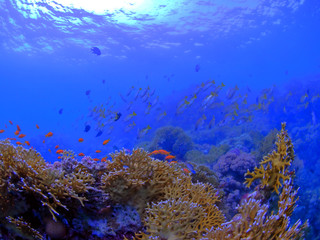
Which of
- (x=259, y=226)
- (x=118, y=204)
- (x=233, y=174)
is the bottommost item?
(x=259, y=226)

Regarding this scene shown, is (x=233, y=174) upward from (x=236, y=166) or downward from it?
downward

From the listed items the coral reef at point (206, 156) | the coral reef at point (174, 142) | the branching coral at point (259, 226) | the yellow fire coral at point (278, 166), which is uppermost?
the coral reef at point (174, 142)

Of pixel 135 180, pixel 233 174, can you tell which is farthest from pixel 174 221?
pixel 233 174

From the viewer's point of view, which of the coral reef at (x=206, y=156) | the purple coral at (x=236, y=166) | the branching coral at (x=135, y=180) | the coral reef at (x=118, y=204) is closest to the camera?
the coral reef at (x=118, y=204)

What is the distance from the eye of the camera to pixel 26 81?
7144 cm

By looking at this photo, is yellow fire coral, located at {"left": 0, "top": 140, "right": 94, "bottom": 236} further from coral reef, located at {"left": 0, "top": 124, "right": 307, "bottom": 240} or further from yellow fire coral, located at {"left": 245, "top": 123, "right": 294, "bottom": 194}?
yellow fire coral, located at {"left": 245, "top": 123, "right": 294, "bottom": 194}

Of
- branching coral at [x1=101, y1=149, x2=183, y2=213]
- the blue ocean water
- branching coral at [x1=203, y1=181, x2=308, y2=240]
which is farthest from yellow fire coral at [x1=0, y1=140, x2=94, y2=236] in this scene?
the blue ocean water

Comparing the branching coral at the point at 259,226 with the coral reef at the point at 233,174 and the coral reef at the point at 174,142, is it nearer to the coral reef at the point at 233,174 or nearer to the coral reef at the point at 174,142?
the coral reef at the point at 233,174

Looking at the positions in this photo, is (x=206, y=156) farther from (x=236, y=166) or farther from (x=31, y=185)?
(x=31, y=185)

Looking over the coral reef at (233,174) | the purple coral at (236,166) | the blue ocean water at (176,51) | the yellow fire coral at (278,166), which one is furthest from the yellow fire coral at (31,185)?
the blue ocean water at (176,51)

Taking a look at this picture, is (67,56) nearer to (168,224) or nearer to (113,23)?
(113,23)

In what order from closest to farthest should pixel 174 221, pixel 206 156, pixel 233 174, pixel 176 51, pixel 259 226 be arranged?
pixel 259 226 → pixel 174 221 → pixel 233 174 → pixel 206 156 → pixel 176 51

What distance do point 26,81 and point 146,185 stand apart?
8445cm

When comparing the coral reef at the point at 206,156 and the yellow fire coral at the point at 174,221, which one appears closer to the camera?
the yellow fire coral at the point at 174,221
